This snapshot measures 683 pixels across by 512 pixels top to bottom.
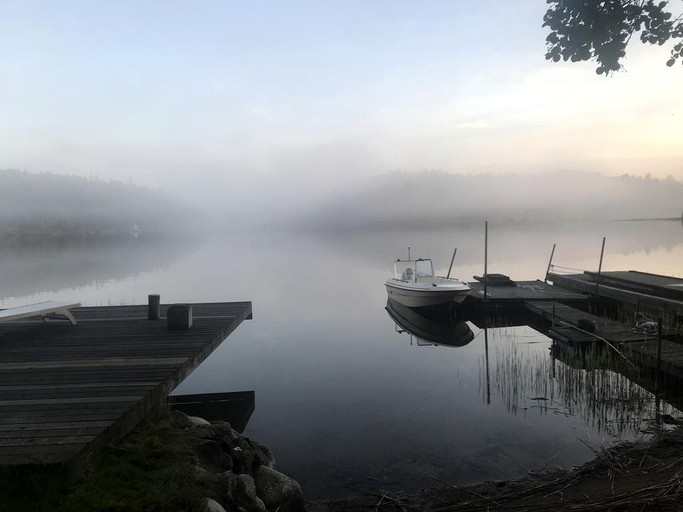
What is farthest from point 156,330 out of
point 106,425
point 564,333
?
point 564,333

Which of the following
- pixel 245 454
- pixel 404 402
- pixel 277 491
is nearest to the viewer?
pixel 277 491

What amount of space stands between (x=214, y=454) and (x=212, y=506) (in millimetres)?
1382

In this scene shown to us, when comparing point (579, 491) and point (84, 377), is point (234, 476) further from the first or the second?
point (579, 491)

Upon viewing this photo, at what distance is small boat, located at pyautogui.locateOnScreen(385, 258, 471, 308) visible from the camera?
22312 mm

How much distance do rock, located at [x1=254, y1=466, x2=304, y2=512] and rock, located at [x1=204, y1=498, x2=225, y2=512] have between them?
4.70ft

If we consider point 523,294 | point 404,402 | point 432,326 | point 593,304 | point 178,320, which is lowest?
point 432,326

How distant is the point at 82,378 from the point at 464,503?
573 centimetres

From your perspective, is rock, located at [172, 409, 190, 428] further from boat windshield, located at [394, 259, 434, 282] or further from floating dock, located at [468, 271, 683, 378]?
boat windshield, located at [394, 259, 434, 282]

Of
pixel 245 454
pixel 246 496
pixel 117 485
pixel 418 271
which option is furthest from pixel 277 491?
pixel 418 271

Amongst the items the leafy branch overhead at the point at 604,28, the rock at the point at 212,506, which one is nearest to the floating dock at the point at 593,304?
the leafy branch overhead at the point at 604,28

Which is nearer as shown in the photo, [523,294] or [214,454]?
[214,454]

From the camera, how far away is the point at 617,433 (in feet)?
29.8

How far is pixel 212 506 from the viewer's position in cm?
434

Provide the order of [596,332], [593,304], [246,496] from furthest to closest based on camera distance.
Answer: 1. [593,304]
2. [596,332]
3. [246,496]
